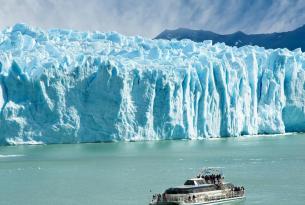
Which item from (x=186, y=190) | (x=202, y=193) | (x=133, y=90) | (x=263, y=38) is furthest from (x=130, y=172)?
(x=263, y=38)

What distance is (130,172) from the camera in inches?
1107

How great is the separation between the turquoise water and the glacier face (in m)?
2.23

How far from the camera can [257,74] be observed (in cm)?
5266

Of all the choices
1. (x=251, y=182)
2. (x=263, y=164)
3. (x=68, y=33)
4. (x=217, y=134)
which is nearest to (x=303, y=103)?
(x=217, y=134)

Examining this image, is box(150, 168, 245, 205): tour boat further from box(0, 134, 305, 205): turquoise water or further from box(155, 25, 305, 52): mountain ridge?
box(155, 25, 305, 52): mountain ridge

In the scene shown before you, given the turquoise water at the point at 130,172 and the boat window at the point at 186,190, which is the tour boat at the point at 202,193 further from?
the turquoise water at the point at 130,172

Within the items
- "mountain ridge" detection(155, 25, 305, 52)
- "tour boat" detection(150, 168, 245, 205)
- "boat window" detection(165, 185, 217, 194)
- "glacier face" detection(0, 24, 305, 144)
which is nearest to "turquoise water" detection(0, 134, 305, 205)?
"tour boat" detection(150, 168, 245, 205)

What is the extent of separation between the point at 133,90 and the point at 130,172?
60.6ft

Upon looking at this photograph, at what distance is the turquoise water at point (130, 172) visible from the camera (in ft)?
69.5

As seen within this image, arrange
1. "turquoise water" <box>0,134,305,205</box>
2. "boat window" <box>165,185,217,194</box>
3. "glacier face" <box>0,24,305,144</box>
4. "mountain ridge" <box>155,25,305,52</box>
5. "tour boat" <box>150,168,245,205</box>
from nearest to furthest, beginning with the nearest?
1. "tour boat" <box>150,168,245,205</box>
2. "boat window" <box>165,185,217,194</box>
3. "turquoise water" <box>0,134,305,205</box>
4. "glacier face" <box>0,24,305,144</box>
5. "mountain ridge" <box>155,25,305,52</box>

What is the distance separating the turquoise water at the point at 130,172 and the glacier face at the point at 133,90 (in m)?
2.23

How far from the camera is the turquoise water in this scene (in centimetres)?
2117

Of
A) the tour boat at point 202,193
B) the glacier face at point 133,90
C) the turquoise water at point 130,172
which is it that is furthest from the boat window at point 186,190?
the glacier face at point 133,90

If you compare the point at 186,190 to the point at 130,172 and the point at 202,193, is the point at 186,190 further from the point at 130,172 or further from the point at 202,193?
the point at 130,172
